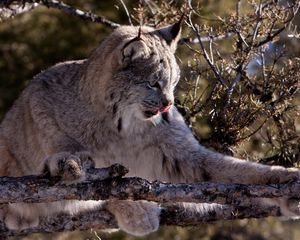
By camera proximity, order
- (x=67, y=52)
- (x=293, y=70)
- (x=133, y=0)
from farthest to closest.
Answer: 1. (x=67, y=52)
2. (x=133, y=0)
3. (x=293, y=70)

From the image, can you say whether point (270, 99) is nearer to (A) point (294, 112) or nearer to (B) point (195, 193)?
(A) point (294, 112)

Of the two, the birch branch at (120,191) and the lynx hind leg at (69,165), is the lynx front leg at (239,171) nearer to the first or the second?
the birch branch at (120,191)

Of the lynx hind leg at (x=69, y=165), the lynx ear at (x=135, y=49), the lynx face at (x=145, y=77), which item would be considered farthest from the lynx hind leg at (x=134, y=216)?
the lynx ear at (x=135, y=49)

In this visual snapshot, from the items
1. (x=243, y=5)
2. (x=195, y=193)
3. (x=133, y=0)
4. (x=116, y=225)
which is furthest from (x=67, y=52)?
(x=195, y=193)

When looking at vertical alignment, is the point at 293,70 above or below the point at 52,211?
above

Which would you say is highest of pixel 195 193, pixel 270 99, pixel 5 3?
pixel 5 3

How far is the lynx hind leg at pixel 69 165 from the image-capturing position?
5.49 m

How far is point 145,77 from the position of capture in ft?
20.5

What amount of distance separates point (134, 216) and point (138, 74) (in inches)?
49.0

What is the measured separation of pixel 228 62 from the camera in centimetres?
670

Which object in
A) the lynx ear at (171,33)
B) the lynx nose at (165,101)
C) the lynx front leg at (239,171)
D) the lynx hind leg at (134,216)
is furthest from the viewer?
the lynx hind leg at (134,216)

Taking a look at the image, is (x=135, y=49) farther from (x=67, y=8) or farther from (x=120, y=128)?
(x=67, y=8)

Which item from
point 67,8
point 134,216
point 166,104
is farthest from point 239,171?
point 67,8

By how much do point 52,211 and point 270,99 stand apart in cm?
182
